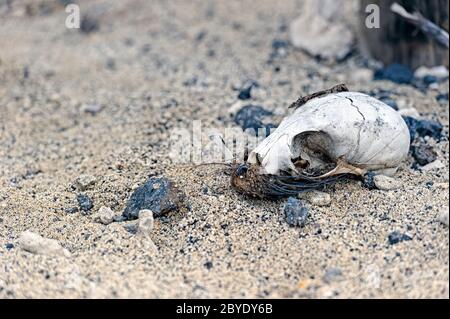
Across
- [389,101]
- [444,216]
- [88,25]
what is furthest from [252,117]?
[88,25]

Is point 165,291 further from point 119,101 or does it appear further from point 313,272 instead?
point 119,101

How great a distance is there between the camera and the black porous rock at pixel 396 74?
16.4 ft

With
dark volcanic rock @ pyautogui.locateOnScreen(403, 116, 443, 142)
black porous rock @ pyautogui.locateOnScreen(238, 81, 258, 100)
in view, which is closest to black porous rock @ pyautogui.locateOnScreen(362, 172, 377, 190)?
dark volcanic rock @ pyautogui.locateOnScreen(403, 116, 443, 142)

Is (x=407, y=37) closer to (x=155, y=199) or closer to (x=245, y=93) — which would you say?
(x=245, y=93)

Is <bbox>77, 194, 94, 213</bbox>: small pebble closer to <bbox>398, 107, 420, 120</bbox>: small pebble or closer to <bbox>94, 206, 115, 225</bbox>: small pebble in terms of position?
<bbox>94, 206, 115, 225</bbox>: small pebble

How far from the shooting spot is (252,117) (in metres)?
4.40

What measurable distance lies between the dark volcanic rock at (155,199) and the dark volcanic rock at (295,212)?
0.54 meters

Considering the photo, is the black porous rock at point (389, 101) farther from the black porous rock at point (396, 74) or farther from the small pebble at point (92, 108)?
the small pebble at point (92, 108)

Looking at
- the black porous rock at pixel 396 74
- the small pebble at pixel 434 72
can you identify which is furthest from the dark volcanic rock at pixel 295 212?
the small pebble at pixel 434 72

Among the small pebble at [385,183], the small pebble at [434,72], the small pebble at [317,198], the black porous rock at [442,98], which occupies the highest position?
the small pebble at [434,72]

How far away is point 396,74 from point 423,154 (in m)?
1.43

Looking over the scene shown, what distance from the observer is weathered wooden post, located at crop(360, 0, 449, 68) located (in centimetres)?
472

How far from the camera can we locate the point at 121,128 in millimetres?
4660

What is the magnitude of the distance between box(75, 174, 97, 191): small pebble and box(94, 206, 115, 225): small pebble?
0.36m
